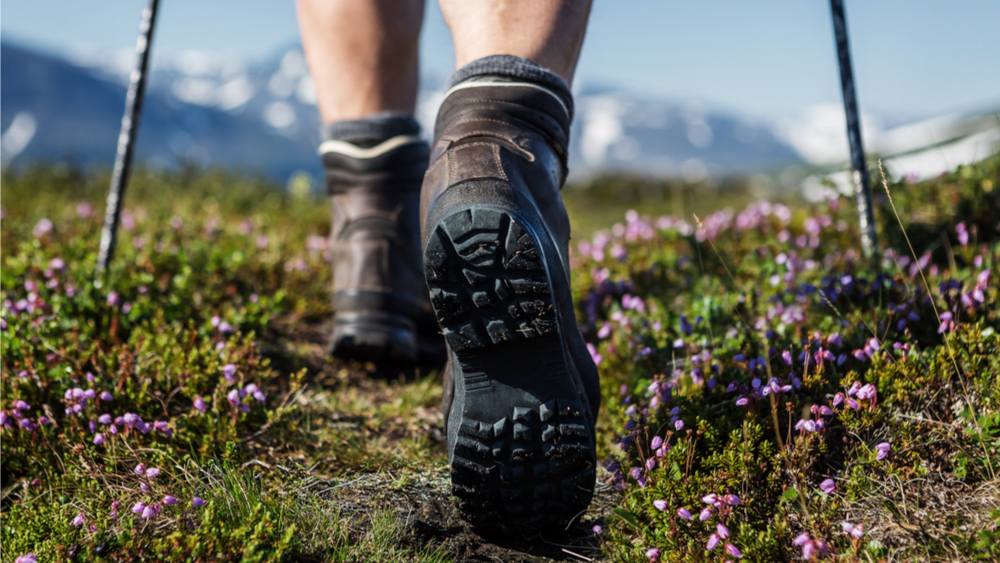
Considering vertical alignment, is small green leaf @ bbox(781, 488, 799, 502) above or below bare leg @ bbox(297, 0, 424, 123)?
below

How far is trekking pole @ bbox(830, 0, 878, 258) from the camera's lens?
2.66 m

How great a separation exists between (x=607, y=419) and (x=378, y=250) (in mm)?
1242

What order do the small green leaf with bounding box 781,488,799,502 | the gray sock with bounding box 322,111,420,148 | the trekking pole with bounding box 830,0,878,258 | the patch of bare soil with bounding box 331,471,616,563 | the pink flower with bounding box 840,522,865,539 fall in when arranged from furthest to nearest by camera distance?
the gray sock with bounding box 322,111,420,148
the trekking pole with bounding box 830,0,878,258
the patch of bare soil with bounding box 331,471,616,563
the small green leaf with bounding box 781,488,799,502
the pink flower with bounding box 840,522,865,539

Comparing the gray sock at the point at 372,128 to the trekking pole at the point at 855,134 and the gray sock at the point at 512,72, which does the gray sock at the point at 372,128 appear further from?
the trekking pole at the point at 855,134

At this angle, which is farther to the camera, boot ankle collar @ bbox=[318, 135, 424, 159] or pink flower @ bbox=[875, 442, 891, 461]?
boot ankle collar @ bbox=[318, 135, 424, 159]

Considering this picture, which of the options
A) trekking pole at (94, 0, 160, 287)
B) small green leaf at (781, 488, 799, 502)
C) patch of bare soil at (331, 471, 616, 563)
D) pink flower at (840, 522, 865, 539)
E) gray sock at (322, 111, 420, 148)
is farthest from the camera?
trekking pole at (94, 0, 160, 287)

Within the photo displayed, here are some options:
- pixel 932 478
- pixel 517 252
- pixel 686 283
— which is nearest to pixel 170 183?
pixel 686 283

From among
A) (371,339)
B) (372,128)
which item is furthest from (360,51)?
(371,339)

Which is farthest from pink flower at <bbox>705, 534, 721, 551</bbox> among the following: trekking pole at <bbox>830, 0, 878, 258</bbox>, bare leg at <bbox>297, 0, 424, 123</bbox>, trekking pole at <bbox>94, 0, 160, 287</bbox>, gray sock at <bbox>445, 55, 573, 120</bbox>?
trekking pole at <bbox>94, 0, 160, 287</bbox>

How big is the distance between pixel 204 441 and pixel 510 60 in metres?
1.48

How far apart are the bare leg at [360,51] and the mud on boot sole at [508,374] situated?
1525mm

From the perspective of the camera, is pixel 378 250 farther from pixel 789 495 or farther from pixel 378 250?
pixel 789 495

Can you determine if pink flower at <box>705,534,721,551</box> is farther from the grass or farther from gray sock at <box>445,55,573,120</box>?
gray sock at <box>445,55,573,120</box>

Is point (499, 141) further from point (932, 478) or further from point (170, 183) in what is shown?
point (170, 183)
